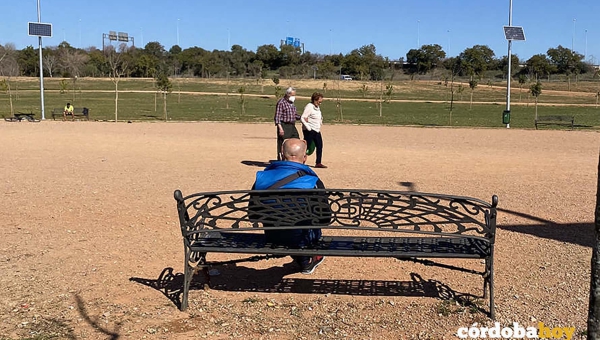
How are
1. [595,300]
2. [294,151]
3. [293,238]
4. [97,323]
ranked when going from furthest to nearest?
[294,151]
[293,238]
[97,323]
[595,300]

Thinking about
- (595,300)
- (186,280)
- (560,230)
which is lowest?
(560,230)

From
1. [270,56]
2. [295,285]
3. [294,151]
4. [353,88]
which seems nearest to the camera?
[294,151]

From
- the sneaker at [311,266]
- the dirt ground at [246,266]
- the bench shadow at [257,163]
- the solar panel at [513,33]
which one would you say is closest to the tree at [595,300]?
the dirt ground at [246,266]

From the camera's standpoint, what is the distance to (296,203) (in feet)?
14.3

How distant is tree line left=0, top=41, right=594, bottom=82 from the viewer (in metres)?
86.9

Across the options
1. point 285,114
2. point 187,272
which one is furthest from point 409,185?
point 187,272

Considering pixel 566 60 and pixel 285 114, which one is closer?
pixel 285 114

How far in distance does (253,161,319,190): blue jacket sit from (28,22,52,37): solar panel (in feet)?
87.2

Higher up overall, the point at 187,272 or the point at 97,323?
the point at 187,272

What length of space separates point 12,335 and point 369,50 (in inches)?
4278

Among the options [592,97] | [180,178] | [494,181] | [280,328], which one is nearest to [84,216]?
[180,178]

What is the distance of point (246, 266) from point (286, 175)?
125 centimetres

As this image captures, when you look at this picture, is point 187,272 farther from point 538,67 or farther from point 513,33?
point 538,67

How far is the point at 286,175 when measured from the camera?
4.59 metres
